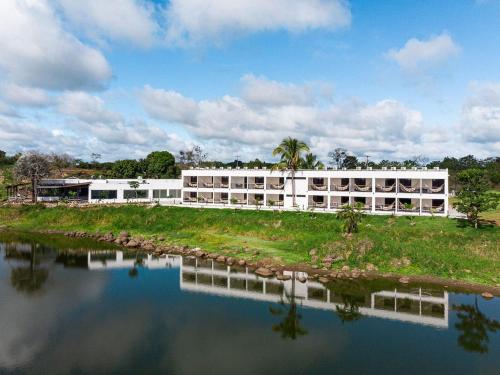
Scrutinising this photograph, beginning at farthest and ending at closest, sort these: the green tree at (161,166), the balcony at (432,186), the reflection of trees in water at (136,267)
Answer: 1. the green tree at (161,166)
2. the balcony at (432,186)
3. the reflection of trees in water at (136,267)

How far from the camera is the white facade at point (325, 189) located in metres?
57.3

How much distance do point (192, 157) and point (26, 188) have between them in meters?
61.5

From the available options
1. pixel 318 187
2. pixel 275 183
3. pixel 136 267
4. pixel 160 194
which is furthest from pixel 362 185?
pixel 160 194

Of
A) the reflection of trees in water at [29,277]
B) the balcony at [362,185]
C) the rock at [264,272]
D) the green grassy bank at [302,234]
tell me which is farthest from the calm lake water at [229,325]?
the balcony at [362,185]

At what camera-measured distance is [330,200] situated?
6309 centimetres

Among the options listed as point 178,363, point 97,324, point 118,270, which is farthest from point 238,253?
point 178,363

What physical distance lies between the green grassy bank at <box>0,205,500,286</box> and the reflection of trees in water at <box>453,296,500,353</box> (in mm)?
6739

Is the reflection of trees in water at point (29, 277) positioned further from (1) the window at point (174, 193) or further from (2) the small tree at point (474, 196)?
(2) the small tree at point (474, 196)

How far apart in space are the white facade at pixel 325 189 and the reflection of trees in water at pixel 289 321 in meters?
31.4

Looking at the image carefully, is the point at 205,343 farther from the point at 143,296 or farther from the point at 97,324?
the point at 143,296

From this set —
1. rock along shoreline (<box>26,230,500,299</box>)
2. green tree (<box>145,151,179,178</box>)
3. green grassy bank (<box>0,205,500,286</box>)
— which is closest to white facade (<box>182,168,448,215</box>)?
green grassy bank (<box>0,205,500,286</box>)

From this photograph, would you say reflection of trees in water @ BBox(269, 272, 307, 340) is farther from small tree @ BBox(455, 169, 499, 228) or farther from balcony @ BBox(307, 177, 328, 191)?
balcony @ BBox(307, 177, 328, 191)

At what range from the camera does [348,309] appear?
30562 millimetres

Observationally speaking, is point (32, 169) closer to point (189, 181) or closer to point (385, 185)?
point (189, 181)
